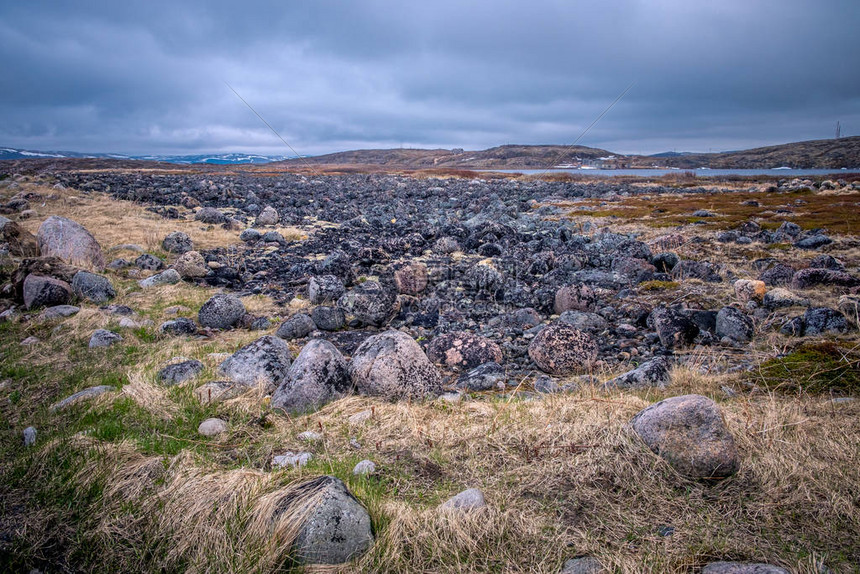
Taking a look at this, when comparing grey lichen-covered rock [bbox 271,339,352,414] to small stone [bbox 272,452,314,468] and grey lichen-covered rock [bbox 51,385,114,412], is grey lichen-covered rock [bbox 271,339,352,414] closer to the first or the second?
small stone [bbox 272,452,314,468]

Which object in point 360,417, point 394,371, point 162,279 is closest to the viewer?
point 360,417

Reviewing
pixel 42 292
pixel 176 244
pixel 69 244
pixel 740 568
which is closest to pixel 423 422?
pixel 740 568

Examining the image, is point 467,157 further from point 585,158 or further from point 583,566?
point 583,566

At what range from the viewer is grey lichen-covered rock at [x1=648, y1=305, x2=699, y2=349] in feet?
24.5

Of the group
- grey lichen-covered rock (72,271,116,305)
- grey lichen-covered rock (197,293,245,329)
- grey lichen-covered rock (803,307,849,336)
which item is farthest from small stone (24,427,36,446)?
grey lichen-covered rock (803,307,849,336)

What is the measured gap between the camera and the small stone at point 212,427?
4137mm

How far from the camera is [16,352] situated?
6062mm

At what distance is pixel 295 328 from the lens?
26.3 feet

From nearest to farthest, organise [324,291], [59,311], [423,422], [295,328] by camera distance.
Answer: [423,422], [59,311], [295,328], [324,291]

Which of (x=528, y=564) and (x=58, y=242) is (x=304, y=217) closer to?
(x=58, y=242)

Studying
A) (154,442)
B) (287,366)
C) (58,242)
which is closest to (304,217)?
(58,242)

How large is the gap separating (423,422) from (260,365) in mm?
2506

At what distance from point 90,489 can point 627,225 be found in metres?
22.8

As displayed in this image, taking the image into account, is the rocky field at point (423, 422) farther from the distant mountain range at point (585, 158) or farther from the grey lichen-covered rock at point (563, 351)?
the distant mountain range at point (585, 158)
